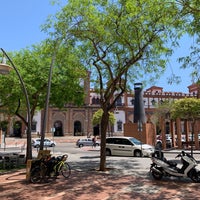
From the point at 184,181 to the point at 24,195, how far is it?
606 cm

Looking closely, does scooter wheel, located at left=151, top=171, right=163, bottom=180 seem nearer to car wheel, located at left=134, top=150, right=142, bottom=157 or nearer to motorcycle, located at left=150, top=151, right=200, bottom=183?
motorcycle, located at left=150, top=151, right=200, bottom=183

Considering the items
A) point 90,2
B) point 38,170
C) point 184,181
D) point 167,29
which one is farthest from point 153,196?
point 90,2

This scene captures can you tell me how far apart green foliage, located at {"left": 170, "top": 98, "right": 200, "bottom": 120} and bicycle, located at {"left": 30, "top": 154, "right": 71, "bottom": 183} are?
22134 millimetres

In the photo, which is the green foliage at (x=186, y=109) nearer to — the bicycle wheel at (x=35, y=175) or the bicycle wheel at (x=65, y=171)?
the bicycle wheel at (x=65, y=171)

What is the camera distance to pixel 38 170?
11.4m

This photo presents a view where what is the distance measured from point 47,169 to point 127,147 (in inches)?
462

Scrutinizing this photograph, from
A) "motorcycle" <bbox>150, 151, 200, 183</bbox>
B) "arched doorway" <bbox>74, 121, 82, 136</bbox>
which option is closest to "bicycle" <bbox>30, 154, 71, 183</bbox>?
"motorcycle" <bbox>150, 151, 200, 183</bbox>

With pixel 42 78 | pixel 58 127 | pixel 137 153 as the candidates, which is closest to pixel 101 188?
pixel 42 78

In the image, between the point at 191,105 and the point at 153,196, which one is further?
the point at 191,105

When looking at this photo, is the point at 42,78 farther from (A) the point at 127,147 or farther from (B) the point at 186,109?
(B) the point at 186,109

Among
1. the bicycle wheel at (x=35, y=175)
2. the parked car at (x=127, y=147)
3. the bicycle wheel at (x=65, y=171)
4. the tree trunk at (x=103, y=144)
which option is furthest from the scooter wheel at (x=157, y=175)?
the parked car at (x=127, y=147)

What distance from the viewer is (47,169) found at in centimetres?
1155

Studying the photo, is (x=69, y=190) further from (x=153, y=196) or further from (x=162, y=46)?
(x=162, y=46)

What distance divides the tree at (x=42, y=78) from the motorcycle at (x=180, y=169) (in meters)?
7.53
